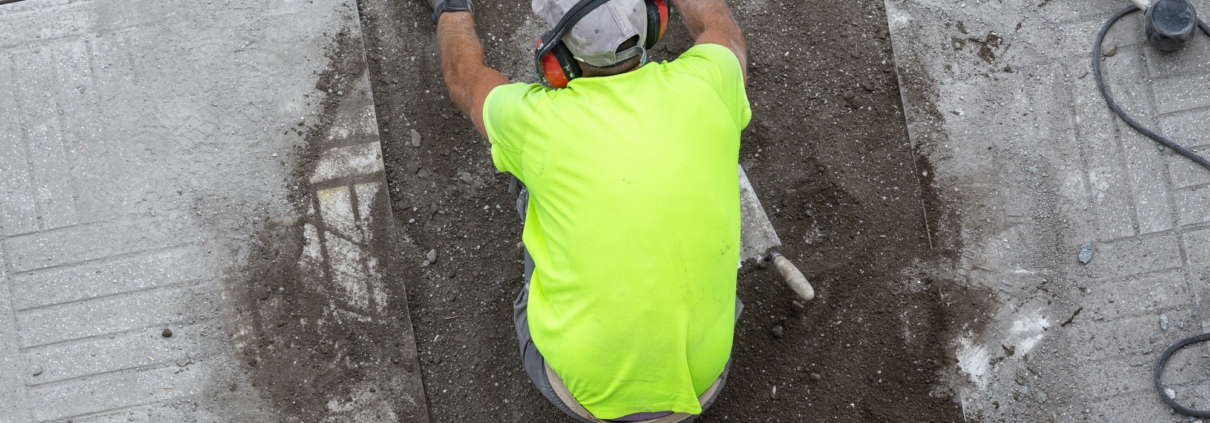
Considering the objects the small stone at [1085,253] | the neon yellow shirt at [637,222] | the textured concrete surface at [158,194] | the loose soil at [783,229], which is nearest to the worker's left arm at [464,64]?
the loose soil at [783,229]

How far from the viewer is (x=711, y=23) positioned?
8.34ft

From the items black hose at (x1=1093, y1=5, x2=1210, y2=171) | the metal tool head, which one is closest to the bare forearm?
the metal tool head

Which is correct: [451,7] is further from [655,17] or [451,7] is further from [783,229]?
[783,229]

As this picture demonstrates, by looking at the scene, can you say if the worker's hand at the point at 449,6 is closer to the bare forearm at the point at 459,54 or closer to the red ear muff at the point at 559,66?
the bare forearm at the point at 459,54

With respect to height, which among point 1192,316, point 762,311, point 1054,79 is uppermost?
point 1054,79

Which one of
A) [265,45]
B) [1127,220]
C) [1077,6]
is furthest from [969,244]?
[265,45]

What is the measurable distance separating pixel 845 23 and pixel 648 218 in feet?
6.51

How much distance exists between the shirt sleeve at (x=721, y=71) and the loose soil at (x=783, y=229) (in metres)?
1.10

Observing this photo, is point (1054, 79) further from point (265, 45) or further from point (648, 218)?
point (265, 45)

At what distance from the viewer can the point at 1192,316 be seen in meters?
3.21

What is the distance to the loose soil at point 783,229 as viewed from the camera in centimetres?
315

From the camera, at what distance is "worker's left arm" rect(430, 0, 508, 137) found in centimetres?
247

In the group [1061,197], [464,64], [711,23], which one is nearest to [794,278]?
[711,23]

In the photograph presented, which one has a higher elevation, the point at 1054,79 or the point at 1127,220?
the point at 1054,79
